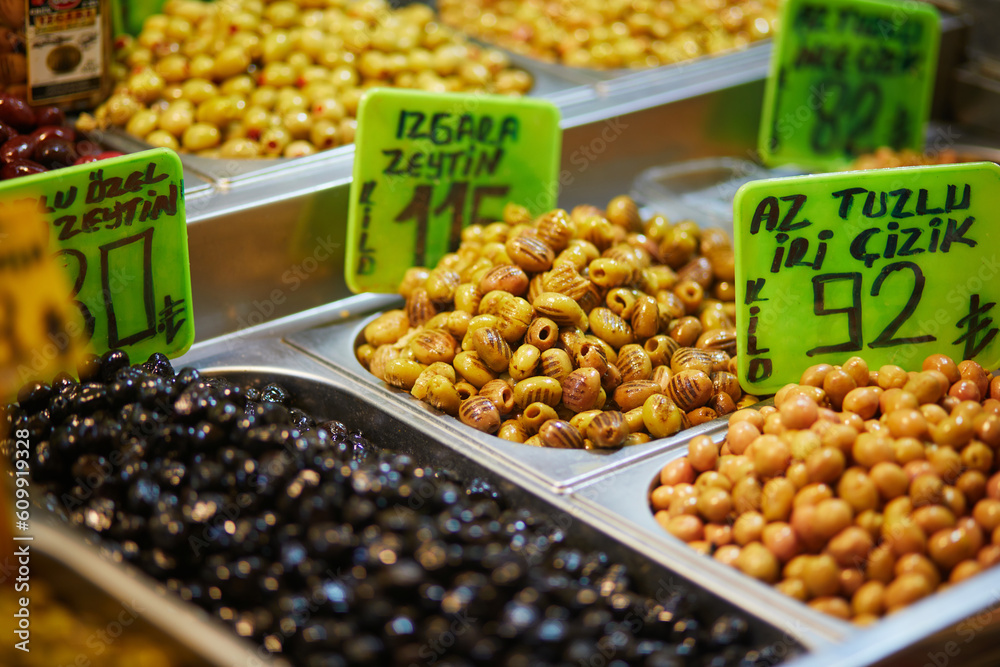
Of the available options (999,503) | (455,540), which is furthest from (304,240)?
(999,503)

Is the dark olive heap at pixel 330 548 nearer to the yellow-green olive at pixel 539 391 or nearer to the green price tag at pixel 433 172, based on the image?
the yellow-green olive at pixel 539 391

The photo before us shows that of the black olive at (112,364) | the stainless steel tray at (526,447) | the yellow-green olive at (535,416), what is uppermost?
the black olive at (112,364)

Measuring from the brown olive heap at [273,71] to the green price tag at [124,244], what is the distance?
715 millimetres

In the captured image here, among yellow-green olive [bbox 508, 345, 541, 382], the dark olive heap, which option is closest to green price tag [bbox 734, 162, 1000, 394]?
yellow-green olive [bbox 508, 345, 541, 382]

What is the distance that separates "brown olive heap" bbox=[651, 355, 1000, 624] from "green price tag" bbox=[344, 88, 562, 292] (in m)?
0.86

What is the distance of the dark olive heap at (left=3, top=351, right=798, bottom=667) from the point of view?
1214 mm

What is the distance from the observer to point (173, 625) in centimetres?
114

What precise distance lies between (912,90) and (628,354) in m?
1.63

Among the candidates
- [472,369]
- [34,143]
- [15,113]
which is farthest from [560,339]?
[15,113]

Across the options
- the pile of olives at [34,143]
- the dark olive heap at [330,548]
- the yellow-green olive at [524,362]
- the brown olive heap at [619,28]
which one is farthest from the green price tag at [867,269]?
the brown olive heap at [619,28]

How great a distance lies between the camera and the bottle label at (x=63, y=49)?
2.32 metres

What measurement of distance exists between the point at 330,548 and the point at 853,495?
0.75 m

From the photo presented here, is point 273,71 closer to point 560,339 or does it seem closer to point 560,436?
point 560,339

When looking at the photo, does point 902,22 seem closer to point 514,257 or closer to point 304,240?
point 514,257
